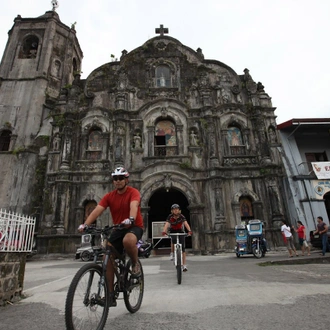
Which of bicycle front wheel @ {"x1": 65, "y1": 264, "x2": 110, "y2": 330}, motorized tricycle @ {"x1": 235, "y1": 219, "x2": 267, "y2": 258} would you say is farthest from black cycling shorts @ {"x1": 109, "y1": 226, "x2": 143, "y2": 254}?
motorized tricycle @ {"x1": 235, "y1": 219, "x2": 267, "y2": 258}

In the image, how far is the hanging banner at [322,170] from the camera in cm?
1542

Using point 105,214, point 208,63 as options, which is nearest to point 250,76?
point 208,63

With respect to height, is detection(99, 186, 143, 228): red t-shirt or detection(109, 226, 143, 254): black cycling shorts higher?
detection(99, 186, 143, 228): red t-shirt

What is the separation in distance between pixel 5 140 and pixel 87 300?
60.7 feet

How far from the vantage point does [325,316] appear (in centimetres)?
281

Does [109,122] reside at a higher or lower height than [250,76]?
lower

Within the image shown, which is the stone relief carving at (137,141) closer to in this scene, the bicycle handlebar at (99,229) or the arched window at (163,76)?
the arched window at (163,76)

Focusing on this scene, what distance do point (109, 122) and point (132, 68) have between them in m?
4.73

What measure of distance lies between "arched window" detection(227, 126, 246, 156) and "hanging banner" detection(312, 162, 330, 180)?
4319 mm

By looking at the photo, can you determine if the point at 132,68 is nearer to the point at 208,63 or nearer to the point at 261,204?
the point at 208,63

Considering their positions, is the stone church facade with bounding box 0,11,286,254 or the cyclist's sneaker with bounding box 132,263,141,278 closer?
the cyclist's sneaker with bounding box 132,263,141,278

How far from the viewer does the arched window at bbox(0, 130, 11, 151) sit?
17477 mm

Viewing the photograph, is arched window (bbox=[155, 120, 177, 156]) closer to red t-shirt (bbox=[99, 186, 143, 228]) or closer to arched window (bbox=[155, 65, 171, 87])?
arched window (bbox=[155, 65, 171, 87])

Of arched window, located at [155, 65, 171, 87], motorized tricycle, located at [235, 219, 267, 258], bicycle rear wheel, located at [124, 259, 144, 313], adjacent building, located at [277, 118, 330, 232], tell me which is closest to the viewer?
bicycle rear wheel, located at [124, 259, 144, 313]
